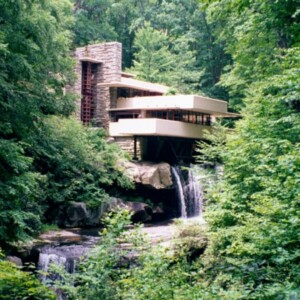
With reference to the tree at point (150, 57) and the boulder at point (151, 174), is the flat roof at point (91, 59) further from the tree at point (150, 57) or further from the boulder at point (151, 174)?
the tree at point (150, 57)

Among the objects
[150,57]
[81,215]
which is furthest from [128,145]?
[150,57]

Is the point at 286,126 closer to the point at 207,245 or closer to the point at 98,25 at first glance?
the point at 207,245

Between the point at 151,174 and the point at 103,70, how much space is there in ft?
22.1

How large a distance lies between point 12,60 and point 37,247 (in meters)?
5.19

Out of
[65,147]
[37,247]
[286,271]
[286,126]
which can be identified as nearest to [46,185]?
[65,147]

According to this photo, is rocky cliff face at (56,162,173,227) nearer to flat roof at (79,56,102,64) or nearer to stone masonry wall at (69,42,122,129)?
stone masonry wall at (69,42,122,129)

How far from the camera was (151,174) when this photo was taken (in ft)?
A: 66.1

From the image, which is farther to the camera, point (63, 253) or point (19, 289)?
point (63, 253)

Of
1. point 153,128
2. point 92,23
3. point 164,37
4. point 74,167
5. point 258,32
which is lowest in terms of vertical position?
point 74,167

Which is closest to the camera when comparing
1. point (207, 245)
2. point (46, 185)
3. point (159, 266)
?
point (159, 266)

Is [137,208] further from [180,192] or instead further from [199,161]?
[199,161]

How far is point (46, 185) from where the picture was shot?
16828 mm

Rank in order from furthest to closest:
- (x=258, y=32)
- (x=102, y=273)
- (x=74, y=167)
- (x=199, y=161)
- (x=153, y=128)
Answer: (x=153, y=128) < (x=74, y=167) < (x=199, y=161) < (x=258, y=32) < (x=102, y=273)

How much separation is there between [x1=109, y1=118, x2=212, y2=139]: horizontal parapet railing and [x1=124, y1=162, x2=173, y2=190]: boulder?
4.89 feet
